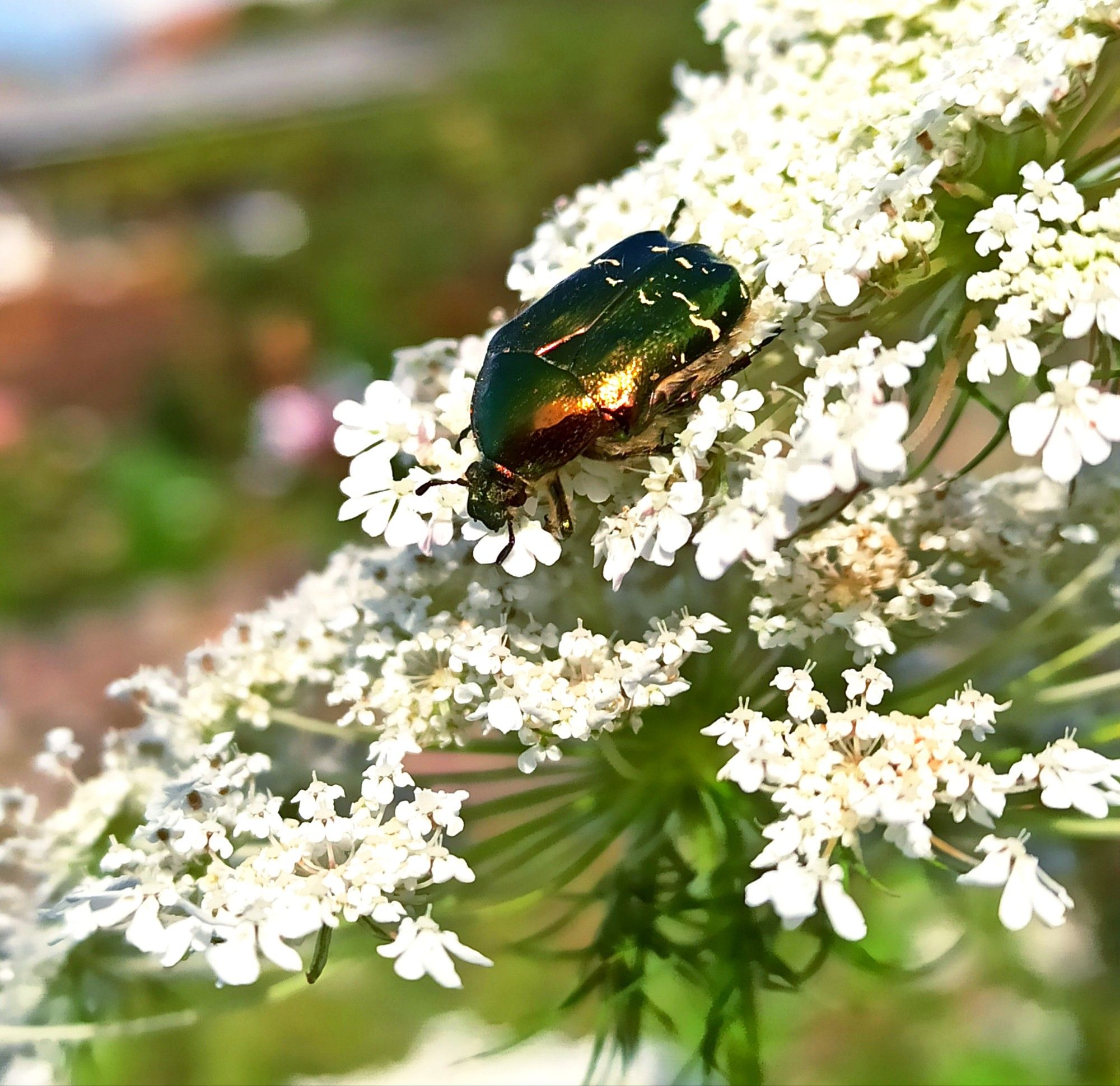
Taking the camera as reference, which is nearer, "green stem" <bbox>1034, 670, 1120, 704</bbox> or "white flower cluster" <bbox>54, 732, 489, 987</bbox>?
"white flower cluster" <bbox>54, 732, 489, 987</bbox>

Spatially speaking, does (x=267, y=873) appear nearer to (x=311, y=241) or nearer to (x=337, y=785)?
(x=337, y=785)

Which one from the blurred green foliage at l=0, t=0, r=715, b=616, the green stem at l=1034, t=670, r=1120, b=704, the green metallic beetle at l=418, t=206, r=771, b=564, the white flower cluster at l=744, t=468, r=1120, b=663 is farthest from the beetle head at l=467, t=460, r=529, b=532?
the blurred green foliage at l=0, t=0, r=715, b=616

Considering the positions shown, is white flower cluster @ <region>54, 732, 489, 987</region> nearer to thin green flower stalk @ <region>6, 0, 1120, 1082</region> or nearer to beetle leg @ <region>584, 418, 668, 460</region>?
thin green flower stalk @ <region>6, 0, 1120, 1082</region>

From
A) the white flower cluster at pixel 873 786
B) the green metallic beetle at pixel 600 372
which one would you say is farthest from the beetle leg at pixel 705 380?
the white flower cluster at pixel 873 786

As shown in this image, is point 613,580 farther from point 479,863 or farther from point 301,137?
point 301,137

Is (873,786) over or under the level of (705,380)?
under

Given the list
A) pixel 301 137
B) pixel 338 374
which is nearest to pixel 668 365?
pixel 338 374

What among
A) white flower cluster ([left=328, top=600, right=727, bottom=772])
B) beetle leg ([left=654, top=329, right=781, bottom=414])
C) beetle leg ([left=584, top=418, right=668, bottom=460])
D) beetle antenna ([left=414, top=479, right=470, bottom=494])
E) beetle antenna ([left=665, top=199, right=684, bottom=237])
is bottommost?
white flower cluster ([left=328, top=600, right=727, bottom=772])

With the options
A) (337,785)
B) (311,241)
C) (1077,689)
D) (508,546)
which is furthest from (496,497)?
(311,241)
